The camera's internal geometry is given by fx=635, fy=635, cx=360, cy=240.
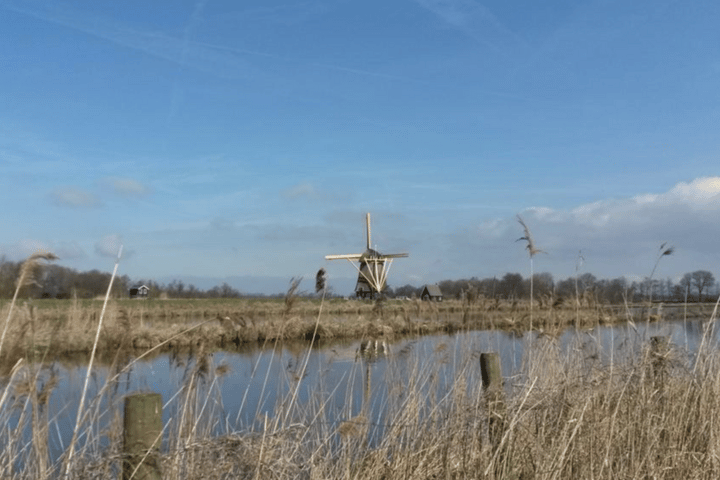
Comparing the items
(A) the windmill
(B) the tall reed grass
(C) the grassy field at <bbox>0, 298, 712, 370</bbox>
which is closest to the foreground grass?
(B) the tall reed grass

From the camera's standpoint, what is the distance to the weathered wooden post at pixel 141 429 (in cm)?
213

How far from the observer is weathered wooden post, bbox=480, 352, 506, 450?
9.50ft

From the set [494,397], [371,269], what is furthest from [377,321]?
[371,269]

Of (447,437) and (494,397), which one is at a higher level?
(494,397)

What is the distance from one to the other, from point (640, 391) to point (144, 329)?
11.6 meters

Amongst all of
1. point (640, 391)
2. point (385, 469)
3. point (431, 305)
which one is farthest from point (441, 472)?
point (431, 305)

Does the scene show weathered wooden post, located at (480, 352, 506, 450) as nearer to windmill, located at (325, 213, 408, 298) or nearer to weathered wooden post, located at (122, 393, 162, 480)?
weathered wooden post, located at (122, 393, 162, 480)

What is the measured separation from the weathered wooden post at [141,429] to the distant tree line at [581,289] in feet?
10.5

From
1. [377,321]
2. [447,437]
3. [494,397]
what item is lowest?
[447,437]

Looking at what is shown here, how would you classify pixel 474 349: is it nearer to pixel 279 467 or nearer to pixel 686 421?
pixel 686 421

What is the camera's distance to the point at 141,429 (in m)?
2.14

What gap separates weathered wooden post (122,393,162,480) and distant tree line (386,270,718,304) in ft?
10.5

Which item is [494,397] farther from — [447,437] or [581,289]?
[581,289]

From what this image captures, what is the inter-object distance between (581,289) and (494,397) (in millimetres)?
2425
